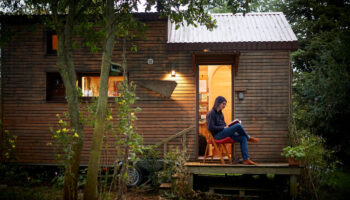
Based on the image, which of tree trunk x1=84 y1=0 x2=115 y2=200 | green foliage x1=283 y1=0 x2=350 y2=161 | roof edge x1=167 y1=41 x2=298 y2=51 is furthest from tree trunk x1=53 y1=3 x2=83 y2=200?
green foliage x1=283 y1=0 x2=350 y2=161

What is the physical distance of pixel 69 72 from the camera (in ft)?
16.3

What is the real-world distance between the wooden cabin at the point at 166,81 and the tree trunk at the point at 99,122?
2.77m

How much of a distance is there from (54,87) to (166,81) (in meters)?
3.31

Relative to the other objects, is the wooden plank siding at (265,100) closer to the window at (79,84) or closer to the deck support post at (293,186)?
the deck support post at (293,186)

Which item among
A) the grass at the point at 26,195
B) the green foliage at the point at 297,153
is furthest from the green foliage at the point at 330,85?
the grass at the point at 26,195

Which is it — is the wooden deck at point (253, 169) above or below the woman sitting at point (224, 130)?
below

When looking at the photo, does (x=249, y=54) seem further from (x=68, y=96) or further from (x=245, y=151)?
(x=68, y=96)

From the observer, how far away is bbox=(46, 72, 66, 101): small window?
26.1ft

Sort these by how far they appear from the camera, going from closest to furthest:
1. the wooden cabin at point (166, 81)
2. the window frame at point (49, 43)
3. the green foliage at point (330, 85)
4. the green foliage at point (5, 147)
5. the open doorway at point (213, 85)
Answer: the green foliage at point (5, 147) < the wooden cabin at point (166, 81) < the green foliage at point (330, 85) < the window frame at point (49, 43) < the open doorway at point (213, 85)

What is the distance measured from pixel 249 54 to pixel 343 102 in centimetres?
299

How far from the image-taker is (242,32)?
8.02 m

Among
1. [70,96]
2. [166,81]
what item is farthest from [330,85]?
[70,96]

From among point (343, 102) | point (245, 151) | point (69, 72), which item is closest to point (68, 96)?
point (69, 72)

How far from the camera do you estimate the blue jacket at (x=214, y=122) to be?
6.00 meters
